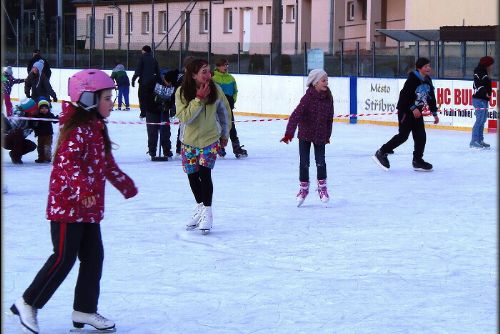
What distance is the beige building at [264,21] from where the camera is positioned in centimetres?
3491

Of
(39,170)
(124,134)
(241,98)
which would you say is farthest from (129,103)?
(39,170)

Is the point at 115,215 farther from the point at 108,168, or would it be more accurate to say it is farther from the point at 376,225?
the point at 108,168

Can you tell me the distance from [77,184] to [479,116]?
12.3m

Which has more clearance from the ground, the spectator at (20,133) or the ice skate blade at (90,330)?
the spectator at (20,133)

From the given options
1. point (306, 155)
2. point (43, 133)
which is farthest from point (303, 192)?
point (43, 133)

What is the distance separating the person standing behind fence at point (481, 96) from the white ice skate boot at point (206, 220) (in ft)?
29.3

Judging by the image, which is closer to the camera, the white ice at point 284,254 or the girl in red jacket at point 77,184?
the girl in red jacket at point 77,184

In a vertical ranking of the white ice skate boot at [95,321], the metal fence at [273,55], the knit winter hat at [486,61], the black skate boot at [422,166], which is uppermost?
the metal fence at [273,55]

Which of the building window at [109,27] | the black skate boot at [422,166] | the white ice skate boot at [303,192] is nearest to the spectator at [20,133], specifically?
the black skate boot at [422,166]

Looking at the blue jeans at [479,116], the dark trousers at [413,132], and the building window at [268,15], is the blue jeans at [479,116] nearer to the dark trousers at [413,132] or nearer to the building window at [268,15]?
the dark trousers at [413,132]

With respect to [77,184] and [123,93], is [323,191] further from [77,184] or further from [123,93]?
[123,93]

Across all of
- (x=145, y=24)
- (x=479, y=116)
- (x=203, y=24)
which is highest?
(x=203, y=24)

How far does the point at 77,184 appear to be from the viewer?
15.9 feet

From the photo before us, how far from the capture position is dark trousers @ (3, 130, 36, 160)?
13711 mm
